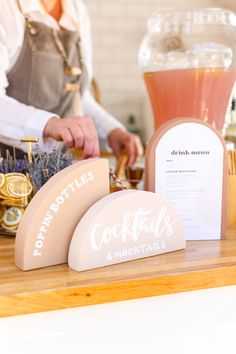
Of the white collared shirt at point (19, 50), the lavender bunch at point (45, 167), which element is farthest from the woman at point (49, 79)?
the lavender bunch at point (45, 167)

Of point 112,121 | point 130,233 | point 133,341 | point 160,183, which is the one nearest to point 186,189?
point 160,183

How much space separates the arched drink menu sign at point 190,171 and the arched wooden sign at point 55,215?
164 millimetres

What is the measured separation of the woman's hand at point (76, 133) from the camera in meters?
1.26

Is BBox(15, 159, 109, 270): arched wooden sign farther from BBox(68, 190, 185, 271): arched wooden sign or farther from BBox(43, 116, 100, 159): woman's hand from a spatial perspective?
BBox(43, 116, 100, 159): woman's hand

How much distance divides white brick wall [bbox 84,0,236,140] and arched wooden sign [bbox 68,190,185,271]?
2940 mm

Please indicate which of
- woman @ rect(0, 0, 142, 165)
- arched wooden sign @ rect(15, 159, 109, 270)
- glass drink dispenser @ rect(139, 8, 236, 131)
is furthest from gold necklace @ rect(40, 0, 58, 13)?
arched wooden sign @ rect(15, 159, 109, 270)

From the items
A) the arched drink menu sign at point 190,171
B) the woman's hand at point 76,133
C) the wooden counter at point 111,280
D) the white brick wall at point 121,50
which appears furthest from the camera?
the white brick wall at point 121,50

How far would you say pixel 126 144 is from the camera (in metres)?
1.81

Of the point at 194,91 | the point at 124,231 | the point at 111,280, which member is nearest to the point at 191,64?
the point at 194,91

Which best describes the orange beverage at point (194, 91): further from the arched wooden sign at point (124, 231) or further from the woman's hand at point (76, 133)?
the arched wooden sign at point (124, 231)

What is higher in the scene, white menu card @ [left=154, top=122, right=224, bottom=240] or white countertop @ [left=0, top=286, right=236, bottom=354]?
white menu card @ [left=154, top=122, right=224, bottom=240]

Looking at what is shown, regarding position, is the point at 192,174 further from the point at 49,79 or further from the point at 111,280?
the point at 49,79

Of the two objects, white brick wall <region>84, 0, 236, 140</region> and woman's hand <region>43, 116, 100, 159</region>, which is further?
white brick wall <region>84, 0, 236, 140</region>

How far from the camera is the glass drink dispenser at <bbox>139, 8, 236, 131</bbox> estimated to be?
1373mm
